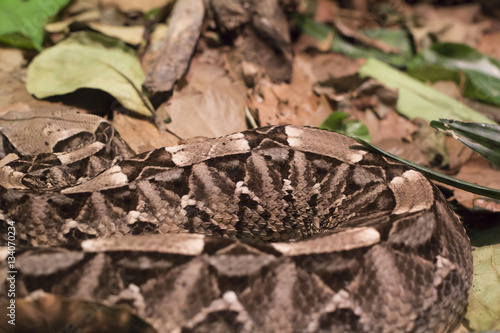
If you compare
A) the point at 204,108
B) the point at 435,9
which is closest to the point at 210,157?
the point at 204,108

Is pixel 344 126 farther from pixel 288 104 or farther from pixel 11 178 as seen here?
pixel 11 178

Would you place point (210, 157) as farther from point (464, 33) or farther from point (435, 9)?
point (435, 9)

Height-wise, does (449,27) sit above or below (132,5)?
below

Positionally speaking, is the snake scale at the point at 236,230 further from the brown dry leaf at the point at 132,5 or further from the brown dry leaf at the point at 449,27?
the brown dry leaf at the point at 449,27

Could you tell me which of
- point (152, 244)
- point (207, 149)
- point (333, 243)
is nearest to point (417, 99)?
point (207, 149)

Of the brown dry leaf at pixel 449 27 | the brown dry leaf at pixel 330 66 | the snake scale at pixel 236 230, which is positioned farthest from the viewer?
the brown dry leaf at pixel 449 27

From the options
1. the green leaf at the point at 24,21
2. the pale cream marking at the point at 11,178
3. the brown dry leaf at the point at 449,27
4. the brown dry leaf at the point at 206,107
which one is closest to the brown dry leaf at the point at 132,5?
the green leaf at the point at 24,21
